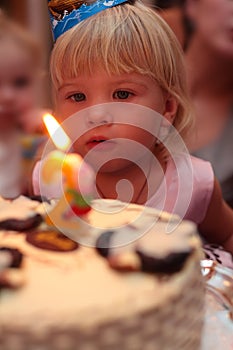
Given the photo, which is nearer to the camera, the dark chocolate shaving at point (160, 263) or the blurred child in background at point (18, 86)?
the dark chocolate shaving at point (160, 263)

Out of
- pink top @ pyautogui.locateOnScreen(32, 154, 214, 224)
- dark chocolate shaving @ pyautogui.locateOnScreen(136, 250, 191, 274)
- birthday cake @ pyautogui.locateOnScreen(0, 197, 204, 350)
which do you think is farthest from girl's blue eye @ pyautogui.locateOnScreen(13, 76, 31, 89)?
dark chocolate shaving @ pyautogui.locateOnScreen(136, 250, 191, 274)

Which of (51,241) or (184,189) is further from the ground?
(51,241)

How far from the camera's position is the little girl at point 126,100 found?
69 cm

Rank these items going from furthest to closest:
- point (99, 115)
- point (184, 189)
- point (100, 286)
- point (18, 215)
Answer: point (184, 189) → point (99, 115) → point (18, 215) → point (100, 286)

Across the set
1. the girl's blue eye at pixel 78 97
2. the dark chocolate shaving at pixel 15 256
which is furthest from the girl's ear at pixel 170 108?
the dark chocolate shaving at pixel 15 256

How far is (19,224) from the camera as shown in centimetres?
56

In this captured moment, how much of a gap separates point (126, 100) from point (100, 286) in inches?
11.8

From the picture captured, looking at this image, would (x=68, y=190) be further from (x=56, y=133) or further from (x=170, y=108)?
(x=170, y=108)

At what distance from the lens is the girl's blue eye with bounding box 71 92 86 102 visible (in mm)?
709

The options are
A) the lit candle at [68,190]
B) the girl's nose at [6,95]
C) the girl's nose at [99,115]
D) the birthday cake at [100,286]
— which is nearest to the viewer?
the birthday cake at [100,286]

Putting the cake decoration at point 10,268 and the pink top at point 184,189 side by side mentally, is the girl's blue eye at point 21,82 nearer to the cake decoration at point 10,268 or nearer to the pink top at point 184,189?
the pink top at point 184,189

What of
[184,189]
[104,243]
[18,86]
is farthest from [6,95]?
[104,243]

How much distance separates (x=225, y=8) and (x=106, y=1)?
1.45 feet

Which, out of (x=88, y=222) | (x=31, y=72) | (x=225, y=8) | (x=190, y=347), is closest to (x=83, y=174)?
(x=88, y=222)
